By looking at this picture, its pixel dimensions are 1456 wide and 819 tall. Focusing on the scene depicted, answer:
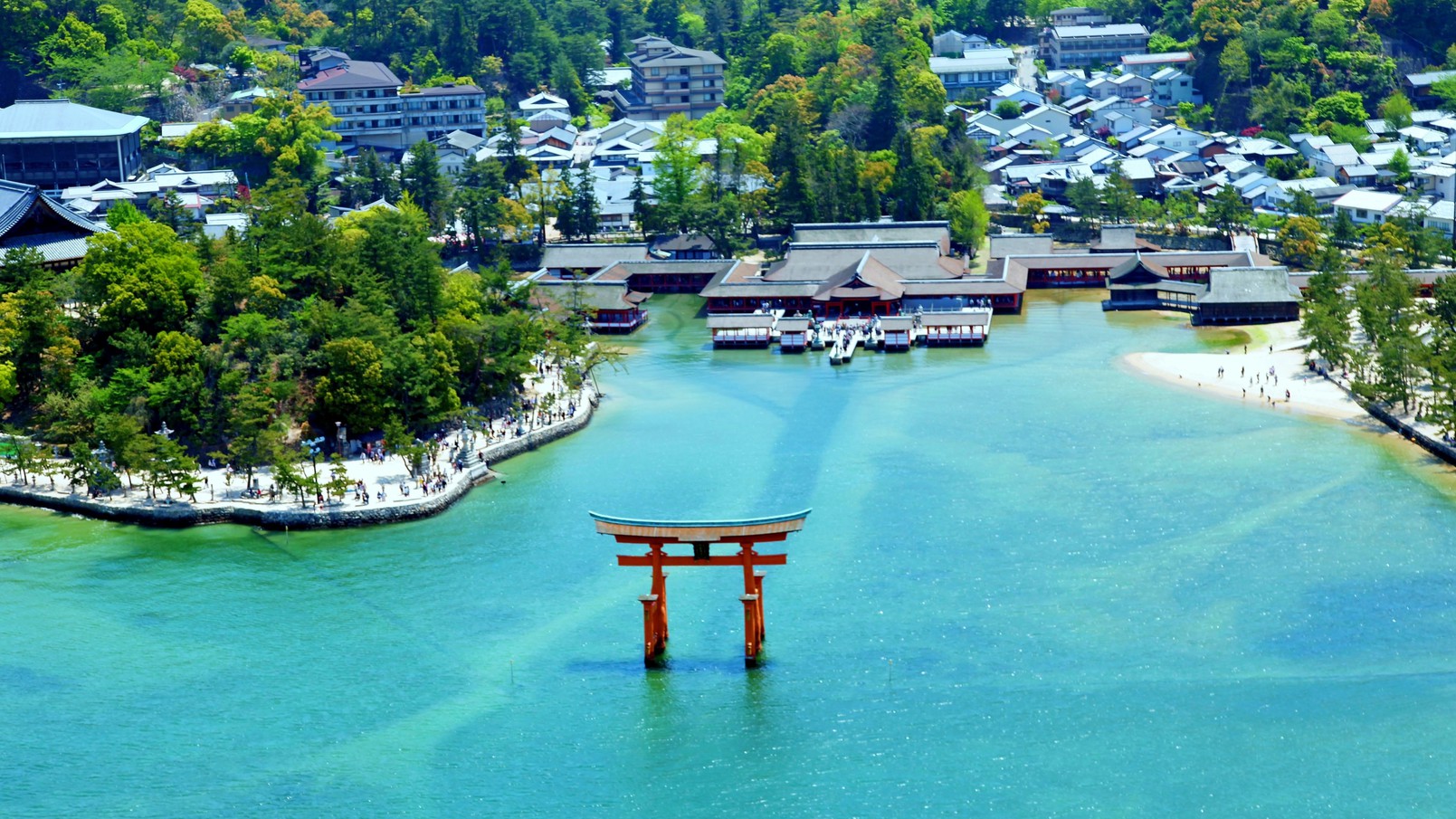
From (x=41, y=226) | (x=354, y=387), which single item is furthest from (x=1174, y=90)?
(x=354, y=387)

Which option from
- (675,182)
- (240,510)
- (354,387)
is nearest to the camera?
(240,510)

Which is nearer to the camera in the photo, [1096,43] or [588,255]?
[588,255]

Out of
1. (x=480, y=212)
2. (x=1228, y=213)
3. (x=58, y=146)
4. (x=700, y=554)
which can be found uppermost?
(x=58, y=146)

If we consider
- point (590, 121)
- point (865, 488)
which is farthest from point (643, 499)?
point (590, 121)

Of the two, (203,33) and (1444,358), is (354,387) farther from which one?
(203,33)

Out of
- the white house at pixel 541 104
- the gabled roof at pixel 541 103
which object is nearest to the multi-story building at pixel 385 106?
the white house at pixel 541 104

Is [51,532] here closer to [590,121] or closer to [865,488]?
[865,488]

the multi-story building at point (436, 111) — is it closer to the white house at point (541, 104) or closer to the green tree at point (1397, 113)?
the white house at point (541, 104)
